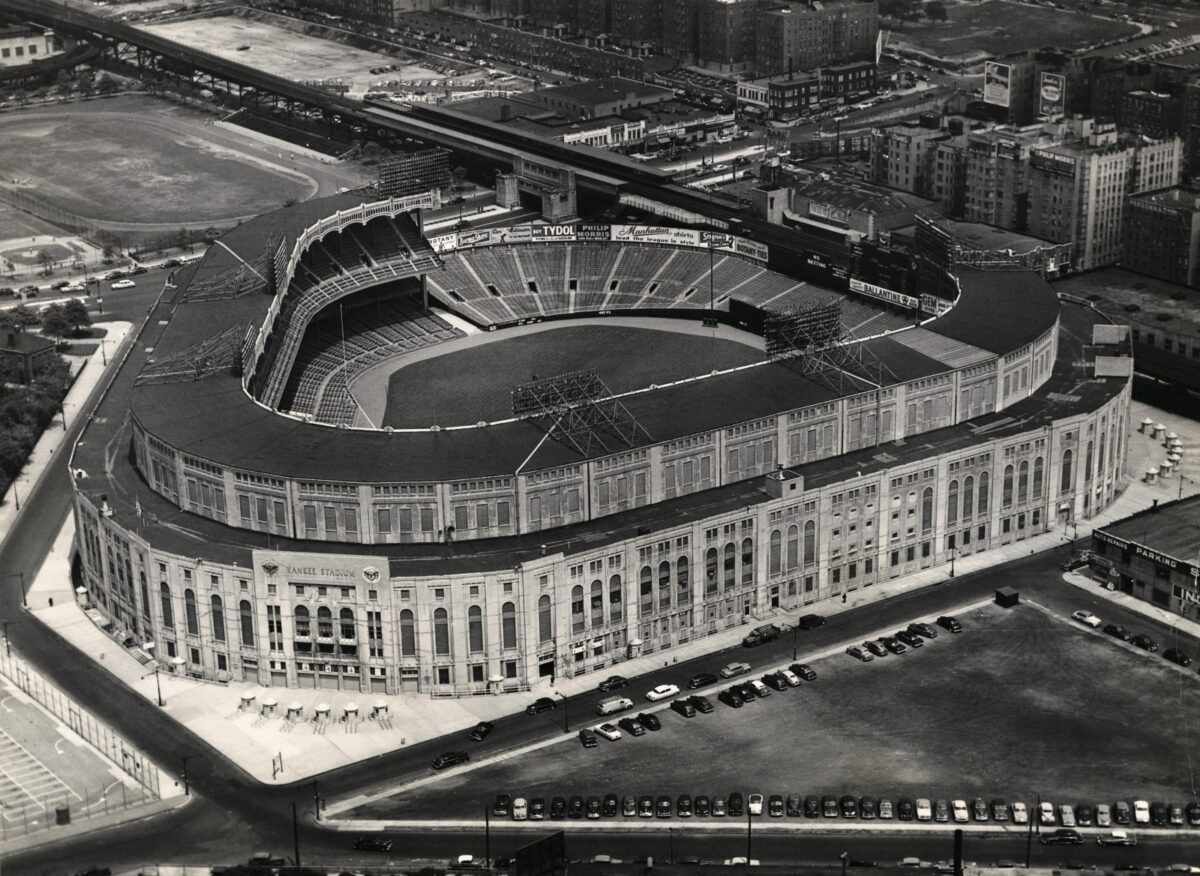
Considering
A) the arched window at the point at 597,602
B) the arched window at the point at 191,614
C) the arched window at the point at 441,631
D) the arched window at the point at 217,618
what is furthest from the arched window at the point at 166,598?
the arched window at the point at 597,602

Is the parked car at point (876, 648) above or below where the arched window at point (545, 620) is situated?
below

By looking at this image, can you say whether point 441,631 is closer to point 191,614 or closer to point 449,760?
point 449,760

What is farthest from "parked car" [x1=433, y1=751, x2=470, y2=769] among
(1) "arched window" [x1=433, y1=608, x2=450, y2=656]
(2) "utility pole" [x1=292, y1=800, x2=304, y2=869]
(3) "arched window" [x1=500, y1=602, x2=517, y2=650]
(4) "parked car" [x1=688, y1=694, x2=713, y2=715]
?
(4) "parked car" [x1=688, y1=694, x2=713, y2=715]

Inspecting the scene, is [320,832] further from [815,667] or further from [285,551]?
[815,667]

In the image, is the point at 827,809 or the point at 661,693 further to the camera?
the point at 661,693

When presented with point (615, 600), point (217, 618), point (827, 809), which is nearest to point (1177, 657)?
point (827, 809)

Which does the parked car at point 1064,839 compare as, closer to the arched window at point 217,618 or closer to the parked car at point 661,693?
the parked car at point 661,693
